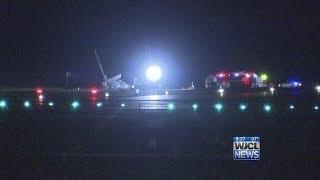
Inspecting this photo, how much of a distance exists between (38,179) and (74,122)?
14.2m

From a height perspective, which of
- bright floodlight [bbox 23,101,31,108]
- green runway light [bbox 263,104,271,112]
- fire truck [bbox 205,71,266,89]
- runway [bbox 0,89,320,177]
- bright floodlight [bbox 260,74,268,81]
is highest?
bright floodlight [bbox 260,74,268,81]

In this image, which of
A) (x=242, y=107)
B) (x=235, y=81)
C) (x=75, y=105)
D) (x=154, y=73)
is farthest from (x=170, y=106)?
(x=154, y=73)

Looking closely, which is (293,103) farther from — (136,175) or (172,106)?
(136,175)

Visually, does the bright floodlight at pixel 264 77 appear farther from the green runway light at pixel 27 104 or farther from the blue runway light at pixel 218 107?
the green runway light at pixel 27 104

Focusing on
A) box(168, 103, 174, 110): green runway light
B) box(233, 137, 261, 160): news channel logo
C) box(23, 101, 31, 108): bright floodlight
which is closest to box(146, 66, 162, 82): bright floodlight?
box(168, 103, 174, 110): green runway light

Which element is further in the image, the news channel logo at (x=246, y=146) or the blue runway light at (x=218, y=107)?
the blue runway light at (x=218, y=107)

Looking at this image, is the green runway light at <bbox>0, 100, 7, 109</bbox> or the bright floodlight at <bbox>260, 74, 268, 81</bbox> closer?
the green runway light at <bbox>0, 100, 7, 109</bbox>

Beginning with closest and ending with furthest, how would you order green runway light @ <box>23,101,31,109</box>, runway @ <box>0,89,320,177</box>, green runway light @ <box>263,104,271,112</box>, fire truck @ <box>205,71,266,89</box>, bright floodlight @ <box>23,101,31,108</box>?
runway @ <box>0,89,320,177</box> < green runway light @ <box>263,104,271,112</box> < green runway light @ <box>23,101,31,109</box> < bright floodlight @ <box>23,101,31,108</box> < fire truck @ <box>205,71,266,89</box>

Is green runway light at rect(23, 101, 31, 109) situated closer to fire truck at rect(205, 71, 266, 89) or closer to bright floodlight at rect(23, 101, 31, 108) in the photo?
bright floodlight at rect(23, 101, 31, 108)

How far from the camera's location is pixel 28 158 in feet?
47.0

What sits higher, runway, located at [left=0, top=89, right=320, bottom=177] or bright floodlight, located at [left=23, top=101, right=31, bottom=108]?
bright floodlight, located at [left=23, top=101, right=31, bottom=108]

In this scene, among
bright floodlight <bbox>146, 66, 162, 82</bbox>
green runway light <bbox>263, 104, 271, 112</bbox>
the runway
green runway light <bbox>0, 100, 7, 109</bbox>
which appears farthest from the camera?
bright floodlight <bbox>146, 66, 162, 82</bbox>

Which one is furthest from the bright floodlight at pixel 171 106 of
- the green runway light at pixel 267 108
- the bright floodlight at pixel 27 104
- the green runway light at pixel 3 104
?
the green runway light at pixel 3 104

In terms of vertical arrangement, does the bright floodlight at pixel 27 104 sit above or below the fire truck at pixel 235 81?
below
